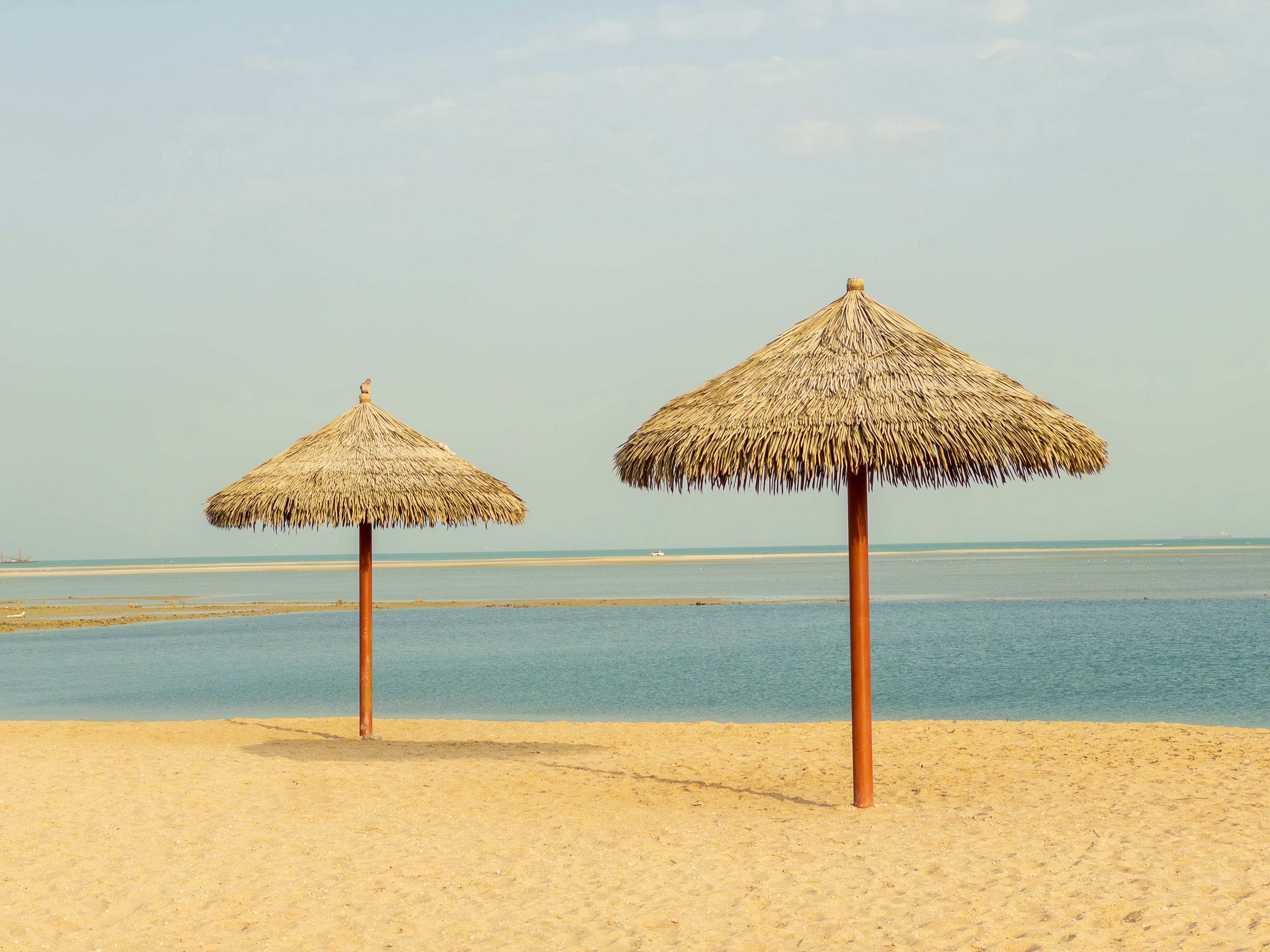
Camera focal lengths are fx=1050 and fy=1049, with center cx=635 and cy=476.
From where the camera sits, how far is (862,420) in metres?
6.79

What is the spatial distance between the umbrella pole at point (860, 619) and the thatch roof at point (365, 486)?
15.3ft

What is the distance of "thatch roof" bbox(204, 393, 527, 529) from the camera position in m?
10.3

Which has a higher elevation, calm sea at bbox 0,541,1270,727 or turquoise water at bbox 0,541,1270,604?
calm sea at bbox 0,541,1270,727

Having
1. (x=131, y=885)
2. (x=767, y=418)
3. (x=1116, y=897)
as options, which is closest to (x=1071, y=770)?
(x=1116, y=897)

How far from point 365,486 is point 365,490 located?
0.18 feet

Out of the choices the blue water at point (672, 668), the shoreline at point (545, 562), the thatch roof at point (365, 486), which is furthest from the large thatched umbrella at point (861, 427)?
the shoreline at point (545, 562)

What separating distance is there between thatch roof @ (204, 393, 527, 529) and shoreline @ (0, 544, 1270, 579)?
99.5m

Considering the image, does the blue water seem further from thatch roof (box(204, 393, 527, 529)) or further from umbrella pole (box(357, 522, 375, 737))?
thatch roof (box(204, 393, 527, 529))

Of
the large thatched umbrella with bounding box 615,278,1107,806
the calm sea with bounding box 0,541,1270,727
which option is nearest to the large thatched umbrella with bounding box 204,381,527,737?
the large thatched umbrella with bounding box 615,278,1107,806

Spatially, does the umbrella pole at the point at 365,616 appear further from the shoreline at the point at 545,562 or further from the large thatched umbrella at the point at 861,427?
the shoreline at the point at 545,562

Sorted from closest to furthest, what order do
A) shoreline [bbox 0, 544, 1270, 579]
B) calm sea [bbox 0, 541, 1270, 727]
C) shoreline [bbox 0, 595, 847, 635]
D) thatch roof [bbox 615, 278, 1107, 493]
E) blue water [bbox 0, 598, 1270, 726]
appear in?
thatch roof [bbox 615, 278, 1107, 493]
blue water [bbox 0, 598, 1270, 726]
calm sea [bbox 0, 541, 1270, 727]
shoreline [bbox 0, 595, 847, 635]
shoreline [bbox 0, 544, 1270, 579]

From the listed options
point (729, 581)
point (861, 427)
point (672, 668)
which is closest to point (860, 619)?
point (861, 427)

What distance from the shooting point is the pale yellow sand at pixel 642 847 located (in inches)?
197

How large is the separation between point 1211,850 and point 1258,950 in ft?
5.49
